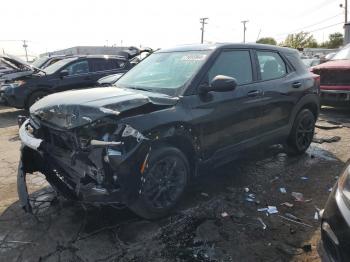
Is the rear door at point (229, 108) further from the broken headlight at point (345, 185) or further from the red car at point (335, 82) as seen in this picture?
the red car at point (335, 82)

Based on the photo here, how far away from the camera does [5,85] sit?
33.6ft

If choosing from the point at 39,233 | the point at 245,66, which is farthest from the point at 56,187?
the point at 245,66

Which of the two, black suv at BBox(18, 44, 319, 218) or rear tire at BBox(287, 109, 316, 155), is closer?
black suv at BBox(18, 44, 319, 218)

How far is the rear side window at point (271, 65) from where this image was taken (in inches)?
194

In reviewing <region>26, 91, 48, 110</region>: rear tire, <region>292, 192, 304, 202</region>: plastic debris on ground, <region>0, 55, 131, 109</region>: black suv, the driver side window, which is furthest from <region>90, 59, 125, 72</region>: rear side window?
<region>292, 192, 304, 202</region>: plastic debris on ground

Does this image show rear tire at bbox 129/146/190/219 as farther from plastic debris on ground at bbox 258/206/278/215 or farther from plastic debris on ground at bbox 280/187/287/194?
plastic debris on ground at bbox 280/187/287/194

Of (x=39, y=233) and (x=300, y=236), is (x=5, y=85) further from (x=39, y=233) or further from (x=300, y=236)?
(x=300, y=236)

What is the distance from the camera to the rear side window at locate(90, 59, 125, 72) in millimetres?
10758

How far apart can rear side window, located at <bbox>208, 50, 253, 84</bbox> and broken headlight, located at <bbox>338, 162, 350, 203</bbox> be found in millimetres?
1982

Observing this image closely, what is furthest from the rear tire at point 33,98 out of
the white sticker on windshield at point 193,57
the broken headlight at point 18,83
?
the white sticker on windshield at point 193,57

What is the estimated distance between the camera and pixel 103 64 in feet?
35.6

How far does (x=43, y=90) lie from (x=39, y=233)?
7.59 metres

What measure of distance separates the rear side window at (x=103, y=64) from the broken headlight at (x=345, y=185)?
9.25m

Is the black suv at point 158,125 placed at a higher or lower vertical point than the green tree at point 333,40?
lower
